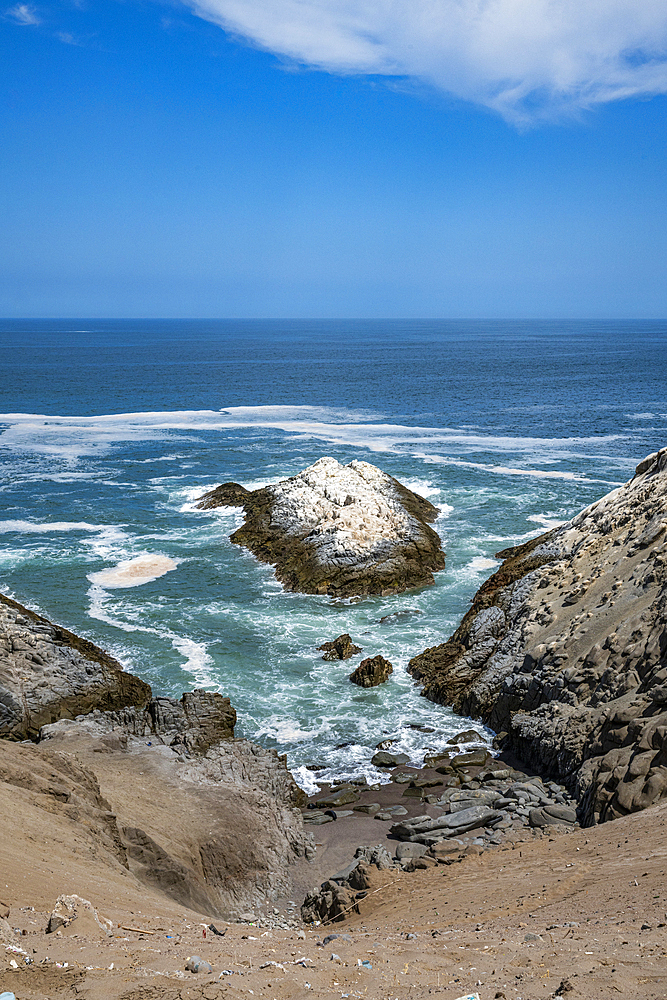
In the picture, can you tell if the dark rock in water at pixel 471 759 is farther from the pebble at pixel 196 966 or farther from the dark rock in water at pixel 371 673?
the pebble at pixel 196 966

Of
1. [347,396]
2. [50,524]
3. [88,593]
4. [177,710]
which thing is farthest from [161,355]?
[177,710]

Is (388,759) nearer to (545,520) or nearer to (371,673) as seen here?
(371,673)

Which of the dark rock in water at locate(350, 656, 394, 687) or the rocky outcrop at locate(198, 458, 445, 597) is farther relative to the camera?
the rocky outcrop at locate(198, 458, 445, 597)

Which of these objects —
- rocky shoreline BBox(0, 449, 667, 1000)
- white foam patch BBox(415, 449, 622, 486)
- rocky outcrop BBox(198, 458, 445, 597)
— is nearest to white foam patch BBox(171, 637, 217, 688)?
rocky shoreline BBox(0, 449, 667, 1000)

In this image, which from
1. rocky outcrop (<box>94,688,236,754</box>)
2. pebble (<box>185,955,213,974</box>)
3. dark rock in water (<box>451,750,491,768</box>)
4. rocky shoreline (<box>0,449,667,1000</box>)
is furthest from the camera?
dark rock in water (<box>451,750,491,768</box>)

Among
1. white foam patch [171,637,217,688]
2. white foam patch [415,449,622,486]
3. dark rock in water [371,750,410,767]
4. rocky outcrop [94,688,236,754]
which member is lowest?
dark rock in water [371,750,410,767]

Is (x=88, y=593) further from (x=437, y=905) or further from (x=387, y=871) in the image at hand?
(x=437, y=905)

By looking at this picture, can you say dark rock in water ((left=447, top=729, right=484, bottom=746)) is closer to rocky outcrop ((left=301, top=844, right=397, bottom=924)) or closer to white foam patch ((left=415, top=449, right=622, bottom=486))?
rocky outcrop ((left=301, top=844, right=397, bottom=924))
